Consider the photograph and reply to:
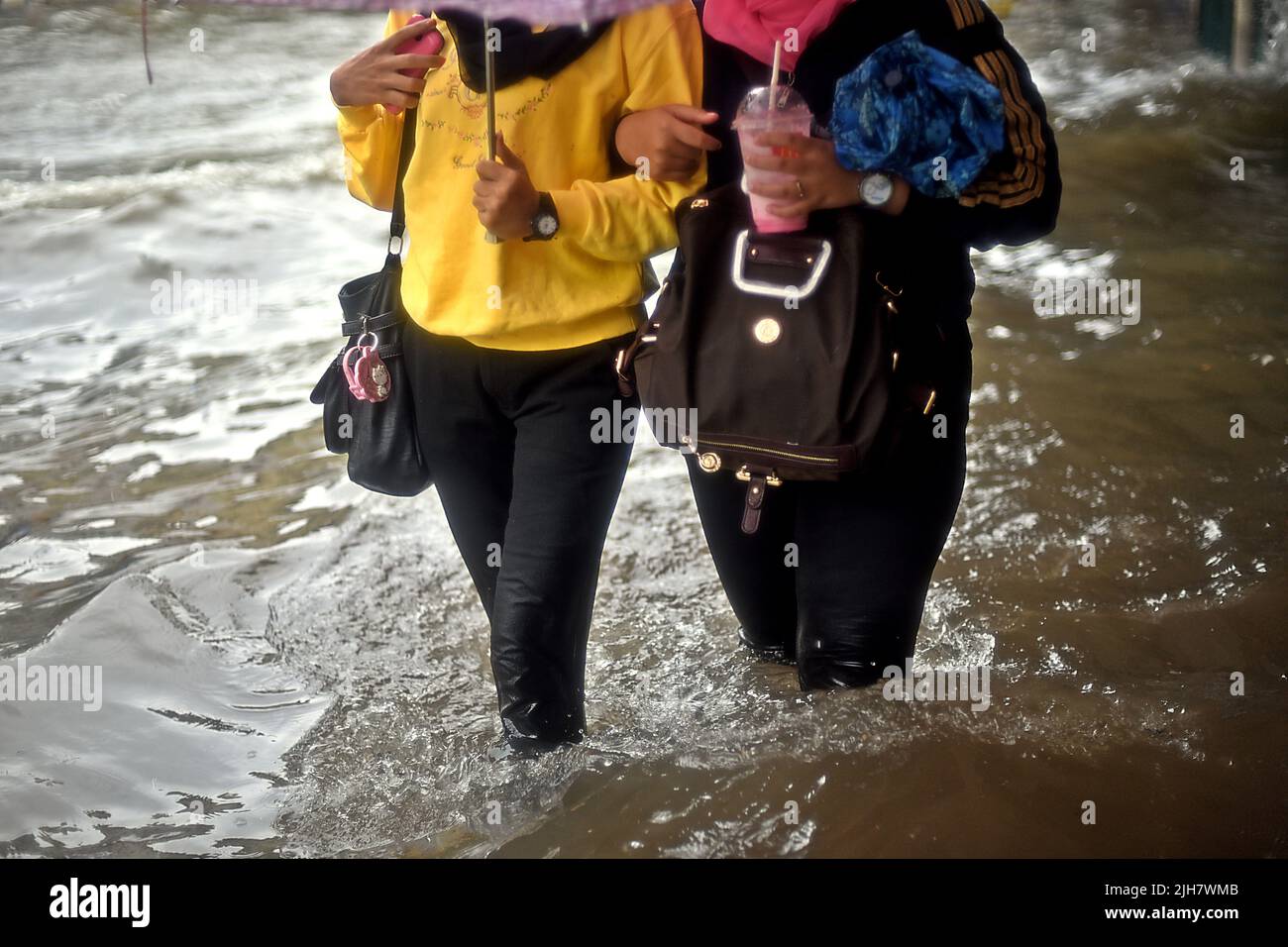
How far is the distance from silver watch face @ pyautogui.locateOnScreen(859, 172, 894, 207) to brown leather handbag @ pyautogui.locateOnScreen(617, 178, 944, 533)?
33mm

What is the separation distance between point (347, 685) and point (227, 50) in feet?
35.0

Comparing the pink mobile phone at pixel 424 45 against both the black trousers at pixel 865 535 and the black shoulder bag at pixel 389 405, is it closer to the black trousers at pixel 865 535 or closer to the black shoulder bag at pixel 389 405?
the black shoulder bag at pixel 389 405

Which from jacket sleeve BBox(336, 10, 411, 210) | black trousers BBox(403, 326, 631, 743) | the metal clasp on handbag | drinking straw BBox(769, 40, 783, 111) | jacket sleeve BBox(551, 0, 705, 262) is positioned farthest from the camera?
jacket sleeve BBox(336, 10, 411, 210)

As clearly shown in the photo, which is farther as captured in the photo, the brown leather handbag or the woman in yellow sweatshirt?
the woman in yellow sweatshirt

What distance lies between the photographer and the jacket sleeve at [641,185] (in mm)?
2229

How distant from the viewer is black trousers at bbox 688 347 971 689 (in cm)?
228

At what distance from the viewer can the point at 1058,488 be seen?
4125mm

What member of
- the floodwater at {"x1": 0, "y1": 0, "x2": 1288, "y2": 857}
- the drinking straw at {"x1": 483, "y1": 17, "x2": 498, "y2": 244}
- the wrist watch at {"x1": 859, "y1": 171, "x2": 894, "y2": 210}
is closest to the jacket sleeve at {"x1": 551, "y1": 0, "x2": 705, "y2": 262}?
the drinking straw at {"x1": 483, "y1": 17, "x2": 498, "y2": 244}

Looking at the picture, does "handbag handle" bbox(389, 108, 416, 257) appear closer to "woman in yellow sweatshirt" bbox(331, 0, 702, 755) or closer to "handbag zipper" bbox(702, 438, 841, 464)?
"woman in yellow sweatshirt" bbox(331, 0, 702, 755)

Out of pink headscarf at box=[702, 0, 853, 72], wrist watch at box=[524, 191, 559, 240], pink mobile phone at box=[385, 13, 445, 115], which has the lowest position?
wrist watch at box=[524, 191, 559, 240]

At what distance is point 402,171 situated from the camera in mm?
2473

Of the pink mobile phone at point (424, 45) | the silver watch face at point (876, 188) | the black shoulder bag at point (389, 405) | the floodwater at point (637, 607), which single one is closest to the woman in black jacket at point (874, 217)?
the silver watch face at point (876, 188)
